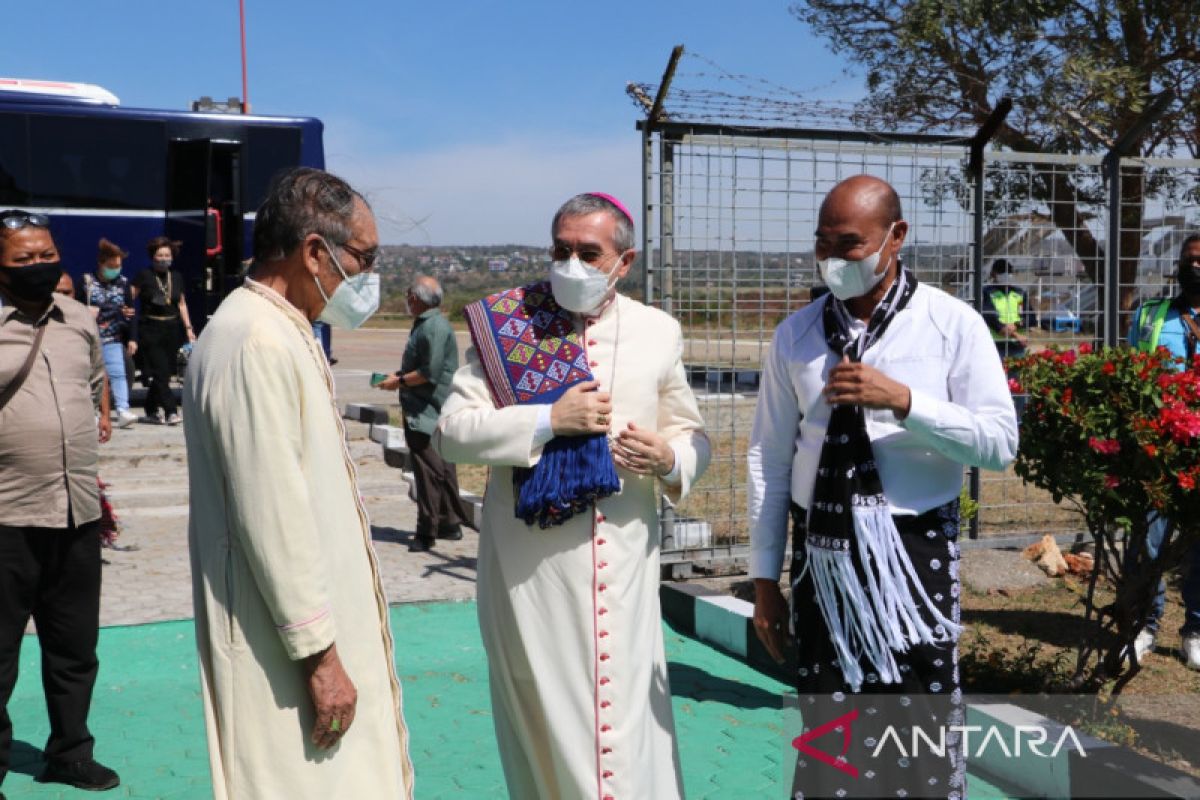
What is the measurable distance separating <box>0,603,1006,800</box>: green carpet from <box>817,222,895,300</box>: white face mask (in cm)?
236

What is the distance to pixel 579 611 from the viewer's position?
366 centimetres

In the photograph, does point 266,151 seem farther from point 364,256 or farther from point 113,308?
point 364,256

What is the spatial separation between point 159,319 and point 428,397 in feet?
23.0

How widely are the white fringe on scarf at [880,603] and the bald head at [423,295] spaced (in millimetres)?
6275

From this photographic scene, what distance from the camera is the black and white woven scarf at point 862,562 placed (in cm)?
319

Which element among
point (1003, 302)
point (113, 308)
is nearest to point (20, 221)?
point (1003, 302)

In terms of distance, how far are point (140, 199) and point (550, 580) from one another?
15095mm

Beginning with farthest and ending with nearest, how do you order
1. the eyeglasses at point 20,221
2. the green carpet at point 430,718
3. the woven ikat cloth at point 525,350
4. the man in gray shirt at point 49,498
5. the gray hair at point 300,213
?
the green carpet at point 430,718 → the eyeglasses at point 20,221 → the man in gray shirt at point 49,498 → the woven ikat cloth at point 525,350 → the gray hair at point 300,213

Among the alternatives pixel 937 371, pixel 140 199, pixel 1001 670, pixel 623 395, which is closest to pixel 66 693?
pixel 623 395

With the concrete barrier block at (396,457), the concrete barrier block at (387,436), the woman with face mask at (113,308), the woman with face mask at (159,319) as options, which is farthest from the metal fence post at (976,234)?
the woman with face mask at (159,319)

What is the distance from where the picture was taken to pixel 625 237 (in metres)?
3.76

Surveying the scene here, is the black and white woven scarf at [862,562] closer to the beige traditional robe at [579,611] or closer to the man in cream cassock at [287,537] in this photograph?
the beige traditional robe at [579,611]

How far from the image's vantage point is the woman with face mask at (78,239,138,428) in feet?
45.8

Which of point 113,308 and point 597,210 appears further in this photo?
point 113,308
